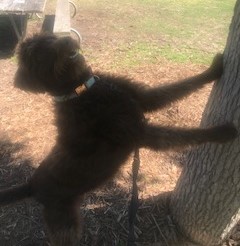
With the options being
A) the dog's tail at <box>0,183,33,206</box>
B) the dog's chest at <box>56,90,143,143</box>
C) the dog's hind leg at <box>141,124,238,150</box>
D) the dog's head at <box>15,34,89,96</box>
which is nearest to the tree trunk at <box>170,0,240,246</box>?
the dog's hind leg at <box>141,124,238,150</box>

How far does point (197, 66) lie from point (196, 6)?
3.46 m

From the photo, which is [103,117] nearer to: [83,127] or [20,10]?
[83,127]

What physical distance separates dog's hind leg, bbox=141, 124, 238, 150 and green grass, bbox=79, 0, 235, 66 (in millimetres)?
3971

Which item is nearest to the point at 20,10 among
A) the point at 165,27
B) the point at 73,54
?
the point at 165,27

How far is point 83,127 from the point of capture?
2580mm

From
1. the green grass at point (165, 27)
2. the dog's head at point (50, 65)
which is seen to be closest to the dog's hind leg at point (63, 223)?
the dog's head at point (50, 65)

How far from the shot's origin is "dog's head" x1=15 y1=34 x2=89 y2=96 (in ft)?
7.68

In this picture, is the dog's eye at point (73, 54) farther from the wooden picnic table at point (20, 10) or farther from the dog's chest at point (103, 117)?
the wooden picnic table at point (20, 10)

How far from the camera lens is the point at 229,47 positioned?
2.43 m

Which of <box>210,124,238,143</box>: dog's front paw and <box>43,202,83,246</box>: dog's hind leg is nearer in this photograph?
<box>210,124,238,143</box>: dog's front paw

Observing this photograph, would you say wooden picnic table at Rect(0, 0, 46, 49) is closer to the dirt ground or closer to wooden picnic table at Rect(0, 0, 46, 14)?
wooden picnic table at Rect(0, 0, 46, 14)

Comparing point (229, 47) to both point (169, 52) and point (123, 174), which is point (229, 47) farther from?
point (169, 52)

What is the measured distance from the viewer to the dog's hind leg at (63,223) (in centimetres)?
304

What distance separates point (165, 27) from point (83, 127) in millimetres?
5926
